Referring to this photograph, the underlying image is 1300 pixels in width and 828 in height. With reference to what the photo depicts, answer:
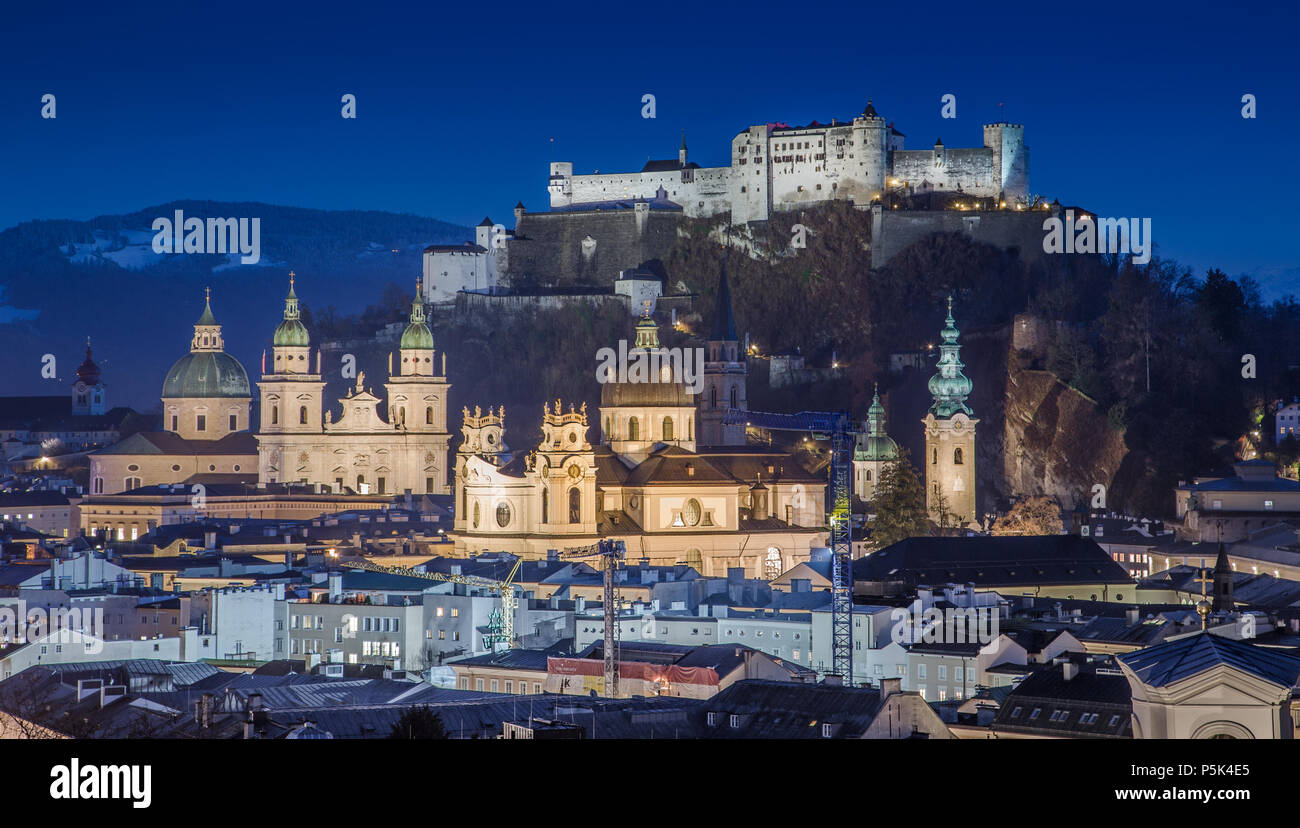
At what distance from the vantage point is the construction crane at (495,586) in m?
48.4

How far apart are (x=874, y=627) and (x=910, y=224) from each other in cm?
5785

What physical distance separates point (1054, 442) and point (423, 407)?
2339 centimetres

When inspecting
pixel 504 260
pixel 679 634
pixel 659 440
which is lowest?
pixel 679 634

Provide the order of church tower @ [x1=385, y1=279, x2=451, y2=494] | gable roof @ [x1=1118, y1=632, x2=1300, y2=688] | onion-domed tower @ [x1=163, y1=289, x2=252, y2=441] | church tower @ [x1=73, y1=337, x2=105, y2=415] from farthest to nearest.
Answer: church tower @ [x1=73, y1=337, x2=105, y2=415], onion-domed tower @ [x1=163, y1=289, x2=252, y2=441], church tower @ [x1=385, y1=279, x2=451, y2=494], gable roof @ [x1=1118, y1=632, x2=1300, y2=688]

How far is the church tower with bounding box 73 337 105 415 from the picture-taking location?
411 feet

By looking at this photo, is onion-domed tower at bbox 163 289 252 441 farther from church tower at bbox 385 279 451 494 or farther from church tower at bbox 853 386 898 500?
church tower at bbox 853 386 898 500

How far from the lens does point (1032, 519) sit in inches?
3061

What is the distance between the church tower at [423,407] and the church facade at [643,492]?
13243 millimetres

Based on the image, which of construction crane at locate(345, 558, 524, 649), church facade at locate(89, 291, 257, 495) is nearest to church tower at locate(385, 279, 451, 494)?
church facade at locate(89, 291, 257, 495)

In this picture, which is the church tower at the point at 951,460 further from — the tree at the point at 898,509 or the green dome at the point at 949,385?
the tree at the point at 898,509

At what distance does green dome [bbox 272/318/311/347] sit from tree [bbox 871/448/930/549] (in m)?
26.3

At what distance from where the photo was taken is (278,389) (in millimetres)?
90812
